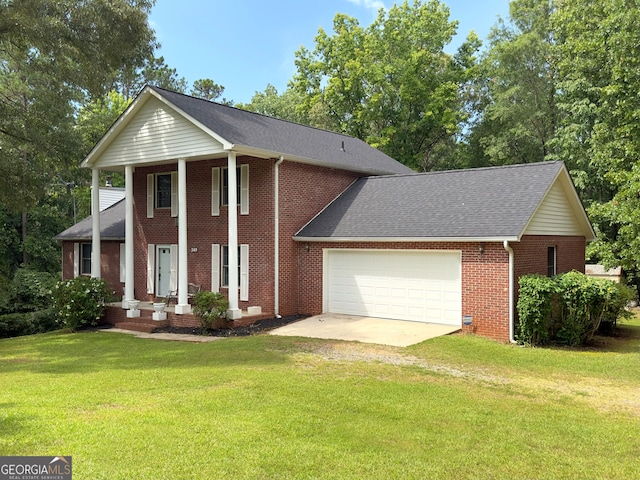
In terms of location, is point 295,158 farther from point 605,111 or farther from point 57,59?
point 605,111

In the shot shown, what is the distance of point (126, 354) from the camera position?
12.0 meters

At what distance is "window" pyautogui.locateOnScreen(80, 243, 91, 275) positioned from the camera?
23.1 meters

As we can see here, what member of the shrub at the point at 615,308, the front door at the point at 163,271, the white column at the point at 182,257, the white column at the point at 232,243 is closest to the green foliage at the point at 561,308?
the shrub at the point at 615,308

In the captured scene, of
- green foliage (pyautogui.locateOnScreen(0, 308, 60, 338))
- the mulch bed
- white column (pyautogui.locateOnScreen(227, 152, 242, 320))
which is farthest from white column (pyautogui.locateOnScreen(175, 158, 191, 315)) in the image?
green foliage (pyautogui.locateOnScreen(0, 308, 60, 338))

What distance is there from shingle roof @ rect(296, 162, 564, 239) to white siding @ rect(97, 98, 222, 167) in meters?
4.28

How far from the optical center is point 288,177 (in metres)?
16.9

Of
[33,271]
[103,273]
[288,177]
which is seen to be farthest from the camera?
[33,271]

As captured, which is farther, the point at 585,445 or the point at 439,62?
the point at 439,62

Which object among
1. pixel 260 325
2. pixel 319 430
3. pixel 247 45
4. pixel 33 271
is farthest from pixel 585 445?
pixel 247 45

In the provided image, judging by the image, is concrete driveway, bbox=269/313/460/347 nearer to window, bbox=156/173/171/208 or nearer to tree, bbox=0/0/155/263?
window, bbox=156/173/171/208

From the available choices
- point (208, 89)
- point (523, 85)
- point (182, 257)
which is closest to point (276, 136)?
point (182, 257)

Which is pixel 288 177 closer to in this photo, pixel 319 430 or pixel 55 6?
pixel 55 6

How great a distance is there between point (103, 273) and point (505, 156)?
23281 millimetres

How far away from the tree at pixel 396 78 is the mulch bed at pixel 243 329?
2037 cm
